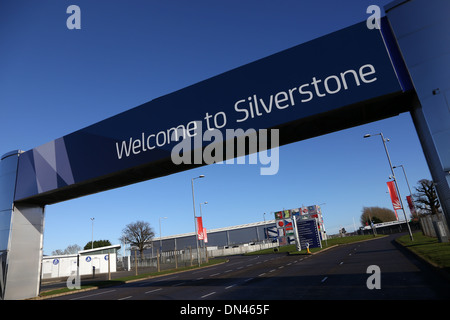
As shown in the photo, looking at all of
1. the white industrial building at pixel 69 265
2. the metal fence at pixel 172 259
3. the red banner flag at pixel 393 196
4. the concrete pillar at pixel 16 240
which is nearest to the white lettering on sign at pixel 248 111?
the concrete pillar at pixel 16 240

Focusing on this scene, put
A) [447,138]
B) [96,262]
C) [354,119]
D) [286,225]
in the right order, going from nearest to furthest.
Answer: [447,138], [354,119], [96,262], [286,225]

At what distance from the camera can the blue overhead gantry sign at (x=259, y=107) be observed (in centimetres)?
759

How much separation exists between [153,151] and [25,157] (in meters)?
8.17

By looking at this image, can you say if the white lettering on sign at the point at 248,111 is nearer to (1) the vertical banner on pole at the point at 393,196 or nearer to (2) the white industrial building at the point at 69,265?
(1) the vertical banner on pole at the point at 393,196

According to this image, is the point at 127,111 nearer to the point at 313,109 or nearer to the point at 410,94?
the point at 313,109

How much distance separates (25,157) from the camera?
14.0 meters

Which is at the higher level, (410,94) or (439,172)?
(410,94)

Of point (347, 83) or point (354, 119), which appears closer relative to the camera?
point (347, 83)

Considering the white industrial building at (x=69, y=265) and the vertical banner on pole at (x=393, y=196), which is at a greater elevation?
the vertical banner on pole at (x=393, y=196)

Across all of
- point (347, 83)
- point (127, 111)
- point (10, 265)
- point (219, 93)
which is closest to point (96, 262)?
point (10, 265)

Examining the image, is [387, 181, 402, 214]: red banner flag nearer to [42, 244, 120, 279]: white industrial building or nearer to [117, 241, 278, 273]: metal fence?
[117, 241, 278, 273]: metal fence

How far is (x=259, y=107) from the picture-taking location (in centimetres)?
861
